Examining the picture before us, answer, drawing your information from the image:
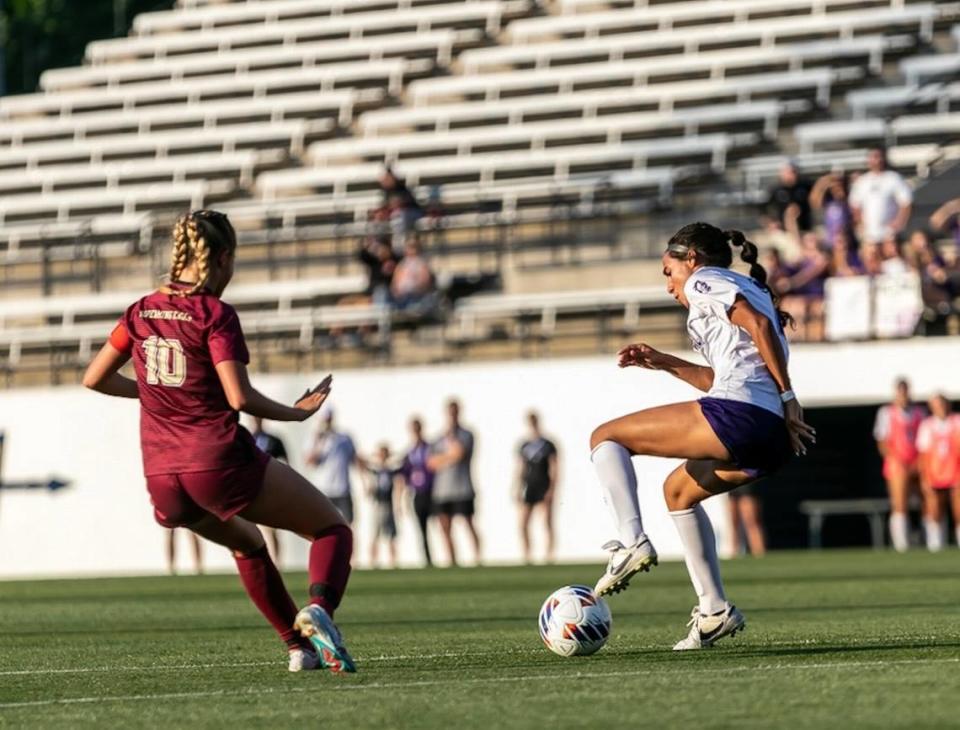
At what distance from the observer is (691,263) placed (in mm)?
9219

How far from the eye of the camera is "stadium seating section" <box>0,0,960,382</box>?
2862 cm

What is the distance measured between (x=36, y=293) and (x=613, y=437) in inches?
971

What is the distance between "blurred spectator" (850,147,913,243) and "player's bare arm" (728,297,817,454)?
1675cm

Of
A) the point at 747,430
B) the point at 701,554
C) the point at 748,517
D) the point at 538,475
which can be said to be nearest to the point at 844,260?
the point at 748,517

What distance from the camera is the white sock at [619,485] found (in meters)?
9.13

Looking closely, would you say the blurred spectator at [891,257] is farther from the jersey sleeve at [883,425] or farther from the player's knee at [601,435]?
the player's knee at [601,435]

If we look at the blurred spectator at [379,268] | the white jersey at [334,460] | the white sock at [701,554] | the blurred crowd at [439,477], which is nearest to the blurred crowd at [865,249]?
the blurred crowd at [439,477]

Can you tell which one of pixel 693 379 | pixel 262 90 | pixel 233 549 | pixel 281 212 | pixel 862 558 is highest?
pixel 262 90

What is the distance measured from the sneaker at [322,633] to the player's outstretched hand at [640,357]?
193 centimetres

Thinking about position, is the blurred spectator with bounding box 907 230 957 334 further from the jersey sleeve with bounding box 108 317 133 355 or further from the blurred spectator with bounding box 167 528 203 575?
the jersey sleeve with bounding box 108 317 133 355

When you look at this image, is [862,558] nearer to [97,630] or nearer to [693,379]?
[97,630]

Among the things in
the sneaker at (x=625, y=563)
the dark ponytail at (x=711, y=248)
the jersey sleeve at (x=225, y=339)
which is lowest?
the sneaker at (x=625, y=563)

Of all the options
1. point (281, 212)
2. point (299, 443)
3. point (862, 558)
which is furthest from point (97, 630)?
point (281, 212)

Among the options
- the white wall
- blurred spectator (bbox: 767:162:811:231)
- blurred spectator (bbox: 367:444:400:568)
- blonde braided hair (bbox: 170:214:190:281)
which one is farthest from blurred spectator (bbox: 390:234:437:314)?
blonde braided hair (bbox: 170:214:190:281)
